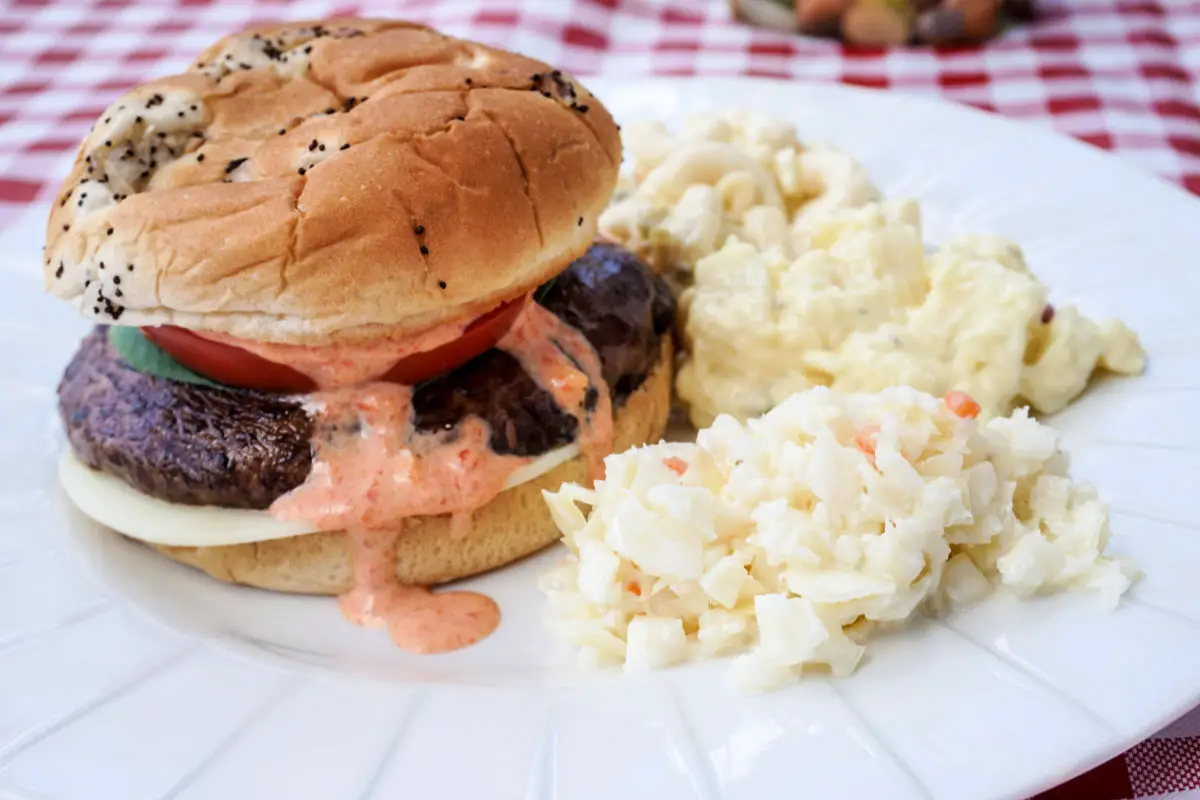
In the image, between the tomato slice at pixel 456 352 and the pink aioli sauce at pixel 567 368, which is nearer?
the tomato slice at pixel 456 352

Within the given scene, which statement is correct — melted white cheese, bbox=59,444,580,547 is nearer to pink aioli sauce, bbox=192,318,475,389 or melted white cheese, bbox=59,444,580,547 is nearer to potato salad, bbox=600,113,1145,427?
pink aioli sauce, bbox=192,318,475,389

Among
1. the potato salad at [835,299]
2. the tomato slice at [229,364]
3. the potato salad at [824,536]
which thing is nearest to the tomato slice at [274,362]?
the tomato slice at [229,364]

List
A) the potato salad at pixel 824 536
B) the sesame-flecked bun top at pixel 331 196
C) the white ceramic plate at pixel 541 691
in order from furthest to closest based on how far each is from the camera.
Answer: the sesame-flecked bun top at pixel 331 196
the potato salad at pixel 824 536
the white ceramic plate at pixel 541 691

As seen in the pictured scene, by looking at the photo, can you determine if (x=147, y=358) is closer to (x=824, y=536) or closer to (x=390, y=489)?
(x=390, y=489)

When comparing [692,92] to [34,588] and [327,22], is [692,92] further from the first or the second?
[34,588]

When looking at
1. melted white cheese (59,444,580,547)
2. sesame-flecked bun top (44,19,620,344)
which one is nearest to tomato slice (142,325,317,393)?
sesame-flecked bun top (44,19,620,344)

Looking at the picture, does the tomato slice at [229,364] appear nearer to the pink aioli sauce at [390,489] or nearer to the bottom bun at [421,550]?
the pink aioli sauce at [390,489]

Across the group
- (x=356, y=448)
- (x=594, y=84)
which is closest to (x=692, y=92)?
(x=594, y=84)

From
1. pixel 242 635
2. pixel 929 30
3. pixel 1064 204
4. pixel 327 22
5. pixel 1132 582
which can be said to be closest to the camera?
pixel 1132 582
